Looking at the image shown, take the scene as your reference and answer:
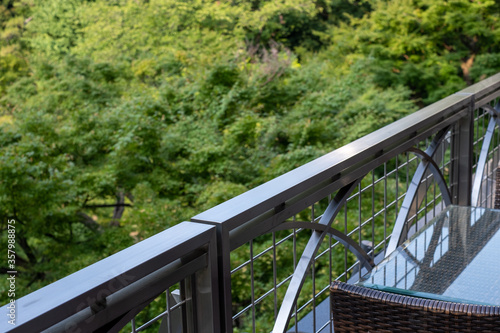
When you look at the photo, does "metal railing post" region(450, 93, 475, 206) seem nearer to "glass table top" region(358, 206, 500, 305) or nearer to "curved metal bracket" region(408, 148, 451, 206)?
"curved metal bracket" region(408, 148, 451, 206)

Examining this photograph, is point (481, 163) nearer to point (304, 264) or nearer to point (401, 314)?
point (304, 264)

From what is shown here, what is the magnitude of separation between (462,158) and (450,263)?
825mm

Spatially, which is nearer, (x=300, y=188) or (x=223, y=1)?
(x=300, y=188)

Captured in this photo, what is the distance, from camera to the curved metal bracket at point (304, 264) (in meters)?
1.03

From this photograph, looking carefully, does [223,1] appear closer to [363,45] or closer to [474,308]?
[363,45]

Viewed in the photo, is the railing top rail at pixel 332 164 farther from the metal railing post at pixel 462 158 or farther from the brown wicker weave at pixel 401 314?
the brown wicker weave at pixel 401 314

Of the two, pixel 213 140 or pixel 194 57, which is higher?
pixel 194 57

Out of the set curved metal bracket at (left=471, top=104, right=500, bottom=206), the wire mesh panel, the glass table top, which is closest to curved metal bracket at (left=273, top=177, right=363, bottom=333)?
the wire mesh panel

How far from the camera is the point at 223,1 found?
1340cm

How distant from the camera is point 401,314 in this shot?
2.74 feet

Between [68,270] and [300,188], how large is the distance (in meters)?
5.72

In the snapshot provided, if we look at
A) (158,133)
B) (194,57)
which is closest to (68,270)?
(158,133)

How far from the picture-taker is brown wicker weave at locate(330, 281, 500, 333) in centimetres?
78

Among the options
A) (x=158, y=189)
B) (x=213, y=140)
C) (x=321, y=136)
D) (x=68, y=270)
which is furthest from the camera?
(x=321, y=136)
